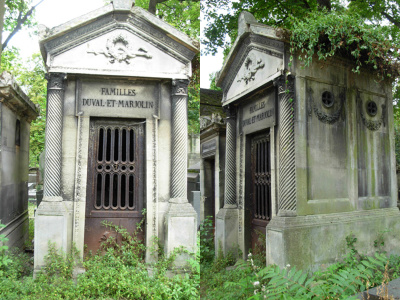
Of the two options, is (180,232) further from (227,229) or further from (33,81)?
(33,81)

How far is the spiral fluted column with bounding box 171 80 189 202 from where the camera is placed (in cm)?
580

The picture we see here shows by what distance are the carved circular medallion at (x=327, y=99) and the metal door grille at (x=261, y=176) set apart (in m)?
1.06

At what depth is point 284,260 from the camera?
15.7ft

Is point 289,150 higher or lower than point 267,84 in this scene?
lower

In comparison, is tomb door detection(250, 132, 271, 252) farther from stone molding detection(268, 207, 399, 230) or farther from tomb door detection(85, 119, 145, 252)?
tomb door detection(85, 119, 145, 252)

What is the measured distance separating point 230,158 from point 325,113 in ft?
5.70

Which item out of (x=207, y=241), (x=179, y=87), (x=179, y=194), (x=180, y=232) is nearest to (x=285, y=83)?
(x=179, y=87)

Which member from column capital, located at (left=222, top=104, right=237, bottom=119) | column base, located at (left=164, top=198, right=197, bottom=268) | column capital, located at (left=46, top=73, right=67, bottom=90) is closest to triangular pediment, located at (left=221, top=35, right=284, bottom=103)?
column capital, located at (left=222, top=104, right=237, bottom=119)

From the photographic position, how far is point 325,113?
557 cm

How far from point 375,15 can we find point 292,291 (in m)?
5.39

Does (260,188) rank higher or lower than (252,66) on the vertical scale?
lower

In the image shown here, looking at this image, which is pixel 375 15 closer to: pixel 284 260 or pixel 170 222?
pixel 284 260

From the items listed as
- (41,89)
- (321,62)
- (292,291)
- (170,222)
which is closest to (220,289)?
(292,291)

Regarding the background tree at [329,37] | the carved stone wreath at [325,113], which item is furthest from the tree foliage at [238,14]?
the carved stone wreath at [325,113]
